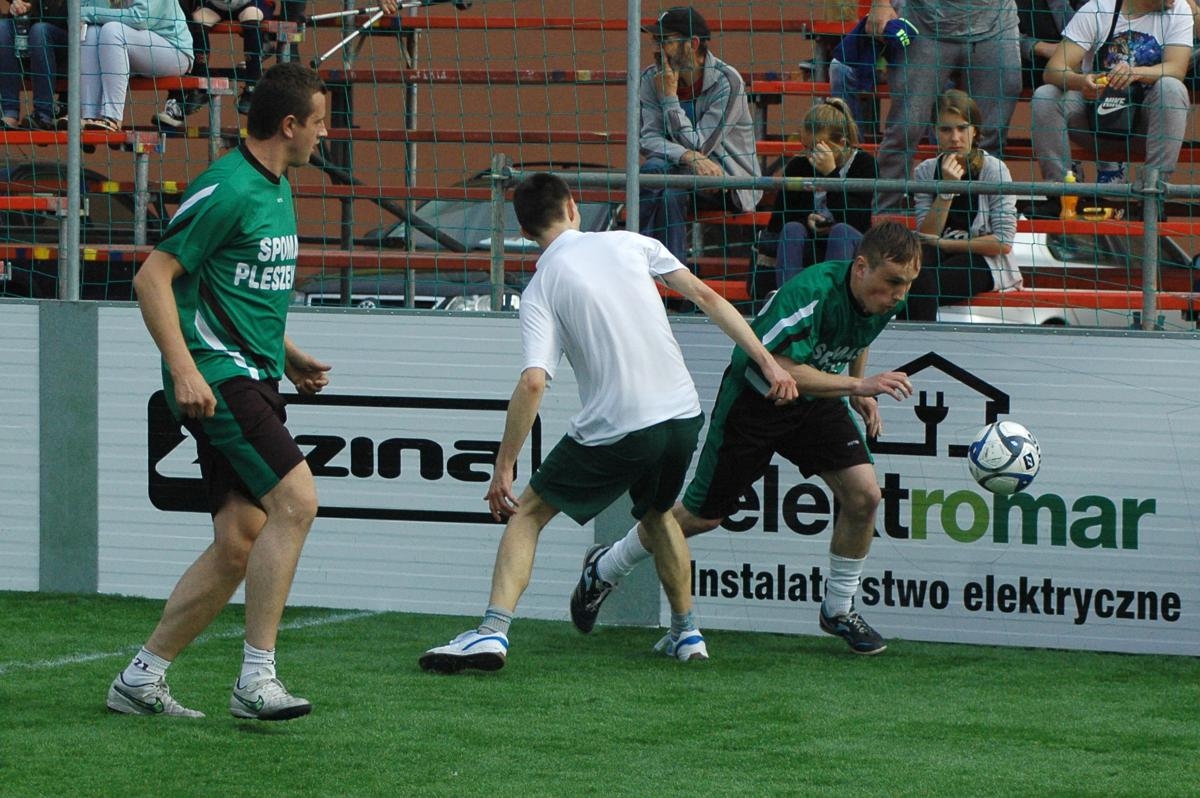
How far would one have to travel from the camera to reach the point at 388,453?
751 centimetres

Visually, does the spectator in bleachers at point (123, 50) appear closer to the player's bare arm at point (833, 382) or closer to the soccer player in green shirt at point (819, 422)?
the soccer player in green shirt at point (819, 422)

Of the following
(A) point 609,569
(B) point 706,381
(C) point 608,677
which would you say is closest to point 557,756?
(C) point 608,677

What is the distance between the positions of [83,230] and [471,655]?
4.17m

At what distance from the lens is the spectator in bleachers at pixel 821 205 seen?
7719 mm

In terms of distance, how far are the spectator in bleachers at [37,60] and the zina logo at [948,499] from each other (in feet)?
15.2

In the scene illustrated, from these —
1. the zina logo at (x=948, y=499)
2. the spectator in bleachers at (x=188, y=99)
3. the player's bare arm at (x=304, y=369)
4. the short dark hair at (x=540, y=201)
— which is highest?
the spectator in bleachers at (x=188, y=99)

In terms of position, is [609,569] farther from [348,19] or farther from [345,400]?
[348,19]

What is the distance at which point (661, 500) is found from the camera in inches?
251

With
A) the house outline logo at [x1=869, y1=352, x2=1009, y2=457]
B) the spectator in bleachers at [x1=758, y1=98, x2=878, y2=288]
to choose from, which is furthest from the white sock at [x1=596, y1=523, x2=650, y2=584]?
the spectator in bleachers at [x1=758, y1=98, x2=878, y2=288]

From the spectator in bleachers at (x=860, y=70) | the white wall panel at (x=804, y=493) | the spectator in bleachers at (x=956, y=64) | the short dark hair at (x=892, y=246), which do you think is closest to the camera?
the short dark hair at (x=892, y=246)

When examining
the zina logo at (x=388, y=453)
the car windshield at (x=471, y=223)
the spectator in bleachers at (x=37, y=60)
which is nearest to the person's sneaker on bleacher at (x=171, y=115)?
the spectator in bleachers at (x=37, y=60)

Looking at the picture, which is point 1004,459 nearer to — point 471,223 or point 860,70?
point 860,70

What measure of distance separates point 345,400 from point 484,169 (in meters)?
1.88

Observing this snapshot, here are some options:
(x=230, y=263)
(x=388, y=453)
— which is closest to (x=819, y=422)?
(x=388, y=453)
